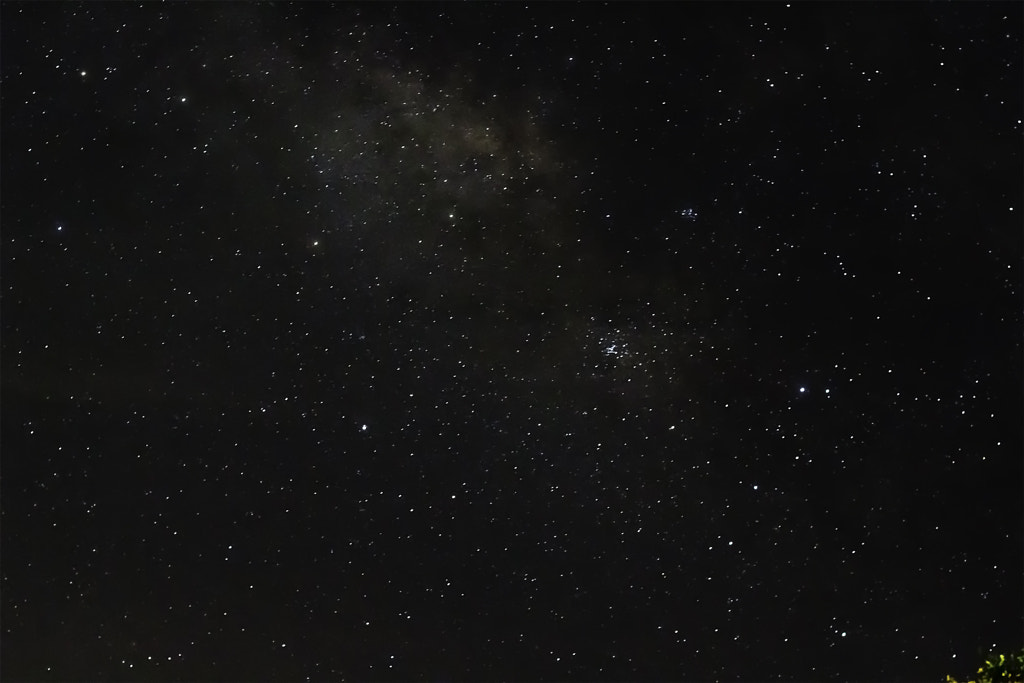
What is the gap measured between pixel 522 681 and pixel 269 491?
244 cm

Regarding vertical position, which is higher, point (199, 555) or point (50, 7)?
point (50, 7)

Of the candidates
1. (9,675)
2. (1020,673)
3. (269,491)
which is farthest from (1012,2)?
(9,675)

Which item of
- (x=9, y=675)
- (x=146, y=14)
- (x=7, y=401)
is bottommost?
(x=9, y=675)

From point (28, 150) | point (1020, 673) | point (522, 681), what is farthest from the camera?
point (522, 681)

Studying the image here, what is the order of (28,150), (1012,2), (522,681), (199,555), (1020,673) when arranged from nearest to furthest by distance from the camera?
(1020,673) < (1012,2) < (28,150) < (199,555) < (522,681)

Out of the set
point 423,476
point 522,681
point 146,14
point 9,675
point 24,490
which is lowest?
point 522,681

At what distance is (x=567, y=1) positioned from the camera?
20.0 feet

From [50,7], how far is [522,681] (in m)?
5.77

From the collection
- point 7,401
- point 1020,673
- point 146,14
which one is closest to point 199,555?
point 7,401

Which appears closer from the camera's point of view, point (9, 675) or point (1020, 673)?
point (1020, 673)

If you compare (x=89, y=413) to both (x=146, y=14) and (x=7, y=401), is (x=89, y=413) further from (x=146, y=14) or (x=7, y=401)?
(x=146, y=14)

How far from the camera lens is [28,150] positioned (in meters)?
6.08

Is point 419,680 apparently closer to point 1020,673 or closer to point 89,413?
point 89,413

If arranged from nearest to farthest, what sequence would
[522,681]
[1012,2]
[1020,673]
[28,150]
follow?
[1020,673] → [1012,2] → [28,150] → [522,681]
